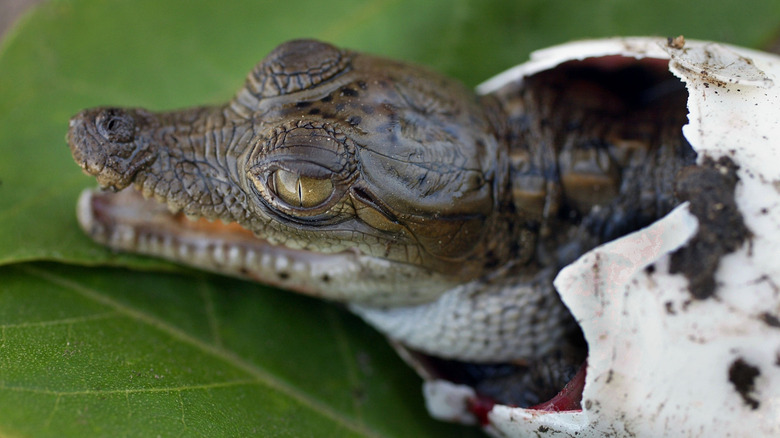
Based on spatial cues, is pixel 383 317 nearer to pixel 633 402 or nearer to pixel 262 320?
pixel 262 320

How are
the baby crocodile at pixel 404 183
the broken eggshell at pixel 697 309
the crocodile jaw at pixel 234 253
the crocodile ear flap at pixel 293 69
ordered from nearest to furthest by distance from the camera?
the broken eggshell at pixel 697 309 → the baby crocodile at pixel 404 183 → the crocodile ear flap at pixel 293 69 → the crocodile jaw at pixel 234 253

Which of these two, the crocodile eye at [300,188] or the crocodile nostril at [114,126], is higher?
the crocodile nostril at [114,126]

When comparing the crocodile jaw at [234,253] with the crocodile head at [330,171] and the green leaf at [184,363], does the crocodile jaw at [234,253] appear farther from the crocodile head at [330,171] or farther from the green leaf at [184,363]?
the green leaf at [184,363]

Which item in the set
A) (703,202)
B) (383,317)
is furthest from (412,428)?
(703,202)

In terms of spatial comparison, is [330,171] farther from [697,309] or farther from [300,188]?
[697,309]

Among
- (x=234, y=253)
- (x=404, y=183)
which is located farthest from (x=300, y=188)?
(x=234, y=253)

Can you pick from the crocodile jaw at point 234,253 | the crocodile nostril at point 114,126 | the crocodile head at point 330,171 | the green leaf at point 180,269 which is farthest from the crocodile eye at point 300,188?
the green leaf at point 180,269

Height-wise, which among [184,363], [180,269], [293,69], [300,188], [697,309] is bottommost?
[184,363]
